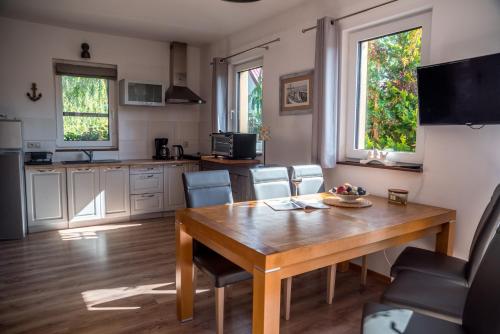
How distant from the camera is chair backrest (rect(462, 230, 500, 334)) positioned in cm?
115

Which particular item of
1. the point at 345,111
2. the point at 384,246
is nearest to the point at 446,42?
the point at 345,111

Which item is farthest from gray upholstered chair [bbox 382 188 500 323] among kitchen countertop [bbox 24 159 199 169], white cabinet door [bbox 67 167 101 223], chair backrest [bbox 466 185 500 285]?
white cabinet door [bbox 67 167 101 223]

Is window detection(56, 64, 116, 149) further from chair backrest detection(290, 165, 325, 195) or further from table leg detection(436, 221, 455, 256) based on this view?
table leg detection(436, 221, 455, 256)

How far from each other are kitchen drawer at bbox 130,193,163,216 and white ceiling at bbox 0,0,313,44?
7.31 ft

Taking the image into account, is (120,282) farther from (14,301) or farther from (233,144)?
(233,144)

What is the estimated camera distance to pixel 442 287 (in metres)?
1.76

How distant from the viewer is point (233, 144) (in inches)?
157

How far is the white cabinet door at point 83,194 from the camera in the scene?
4.23m

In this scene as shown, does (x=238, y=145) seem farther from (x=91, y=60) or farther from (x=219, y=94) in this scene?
(x=91, y=60)

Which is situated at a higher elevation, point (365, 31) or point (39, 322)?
point (365, 31)

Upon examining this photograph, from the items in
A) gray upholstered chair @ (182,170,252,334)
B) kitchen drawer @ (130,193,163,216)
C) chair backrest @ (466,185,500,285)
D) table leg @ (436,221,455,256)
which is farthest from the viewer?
kitchen drawer @ (130,193,163,216)

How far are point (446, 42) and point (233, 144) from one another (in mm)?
2315

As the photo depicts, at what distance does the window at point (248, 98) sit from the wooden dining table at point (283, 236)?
216 centimetres

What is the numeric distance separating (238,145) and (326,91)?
1.34 meters
